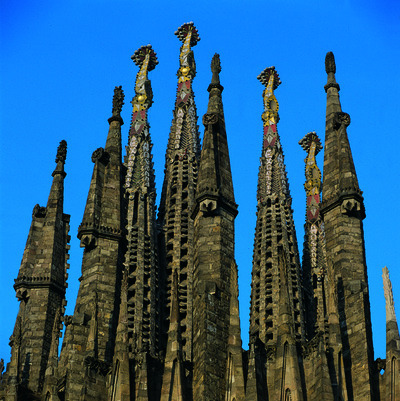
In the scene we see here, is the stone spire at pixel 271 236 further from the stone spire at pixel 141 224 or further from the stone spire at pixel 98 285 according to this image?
the stone spire at pixel 98 285

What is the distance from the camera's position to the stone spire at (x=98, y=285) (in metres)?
31.7

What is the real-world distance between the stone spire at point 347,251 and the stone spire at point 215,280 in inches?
126

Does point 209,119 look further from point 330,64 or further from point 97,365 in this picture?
point 97,365

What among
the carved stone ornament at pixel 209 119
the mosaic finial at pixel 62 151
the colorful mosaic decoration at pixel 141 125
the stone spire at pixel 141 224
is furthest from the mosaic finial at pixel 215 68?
the colorful mosaic decoration at pixel 141 125

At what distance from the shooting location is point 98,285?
3334 cm

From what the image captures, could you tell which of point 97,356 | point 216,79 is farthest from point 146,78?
point 97,356

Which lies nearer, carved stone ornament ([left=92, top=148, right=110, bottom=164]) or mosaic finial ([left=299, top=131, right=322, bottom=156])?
carved stone ornament ([left=92, top=148, right=110, bottom=164])

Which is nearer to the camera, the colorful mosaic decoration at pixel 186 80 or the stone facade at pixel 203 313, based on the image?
the stone facade at pixel 203 313

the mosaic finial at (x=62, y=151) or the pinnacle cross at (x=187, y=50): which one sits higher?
the pinnacle cross at (x=187, y=50)

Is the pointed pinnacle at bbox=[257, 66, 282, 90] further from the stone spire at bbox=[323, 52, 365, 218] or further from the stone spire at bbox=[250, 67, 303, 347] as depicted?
the stone spire at bbox=[323, 52, 365, 218]

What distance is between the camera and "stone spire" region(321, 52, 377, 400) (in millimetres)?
31797

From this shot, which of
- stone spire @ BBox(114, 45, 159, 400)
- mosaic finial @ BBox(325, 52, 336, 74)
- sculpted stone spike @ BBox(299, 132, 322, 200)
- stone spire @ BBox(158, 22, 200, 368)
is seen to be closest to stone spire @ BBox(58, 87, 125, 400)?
mosaic finial @ BBox(325, 52, 336, 74)

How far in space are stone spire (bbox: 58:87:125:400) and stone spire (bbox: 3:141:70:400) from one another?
9.69 feet

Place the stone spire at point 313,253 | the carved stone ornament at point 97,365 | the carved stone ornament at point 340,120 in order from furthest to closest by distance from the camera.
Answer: the stone spire at point 313,253 < the carved stone ornament at point 340,120 < the carved stone ornament at point 97,365
